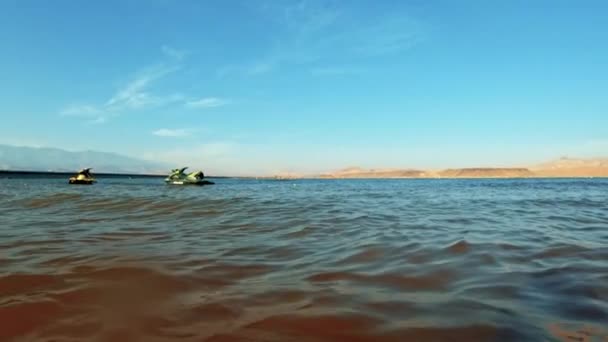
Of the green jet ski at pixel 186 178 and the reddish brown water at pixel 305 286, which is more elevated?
the green jet ski at pixel 186 178

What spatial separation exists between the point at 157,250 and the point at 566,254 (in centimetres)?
597

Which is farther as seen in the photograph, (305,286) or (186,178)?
(186,178)

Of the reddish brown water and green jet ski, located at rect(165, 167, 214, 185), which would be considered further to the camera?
green jet ski, located at rect(165, 167, 214, 185)

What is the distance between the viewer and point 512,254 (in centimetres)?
520

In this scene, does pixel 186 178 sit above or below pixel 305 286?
above

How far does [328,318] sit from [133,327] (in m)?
1.48

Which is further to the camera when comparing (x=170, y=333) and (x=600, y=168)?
(x=600, y=168)

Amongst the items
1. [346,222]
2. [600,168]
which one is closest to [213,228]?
[346,222]

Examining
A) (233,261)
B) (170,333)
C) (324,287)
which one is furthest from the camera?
(233,261)

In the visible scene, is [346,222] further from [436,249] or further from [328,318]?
[328,318]

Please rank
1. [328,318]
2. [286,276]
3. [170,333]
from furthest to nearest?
[286,276], [328,318], [170,333]

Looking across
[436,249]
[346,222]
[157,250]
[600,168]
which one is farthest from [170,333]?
[600,168]

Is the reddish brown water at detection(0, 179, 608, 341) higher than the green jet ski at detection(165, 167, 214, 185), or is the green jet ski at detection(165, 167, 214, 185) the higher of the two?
the green jet ski at detection(165, 167, 214, 185)

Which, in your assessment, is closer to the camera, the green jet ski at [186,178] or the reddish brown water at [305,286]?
the reddish brown water at [305,286]
